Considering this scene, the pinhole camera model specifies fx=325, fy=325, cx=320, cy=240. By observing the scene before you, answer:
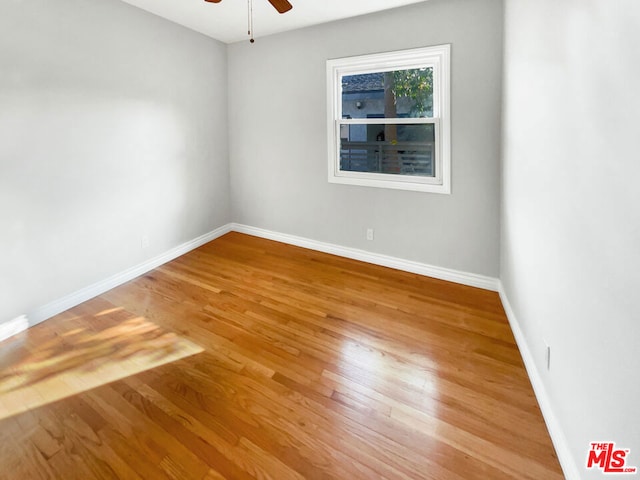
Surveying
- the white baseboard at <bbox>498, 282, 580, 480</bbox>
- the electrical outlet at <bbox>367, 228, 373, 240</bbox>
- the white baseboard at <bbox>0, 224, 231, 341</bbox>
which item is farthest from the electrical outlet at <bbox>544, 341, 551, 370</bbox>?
the white baseboard at <bbox>0, 224, 231, 341</bbox>

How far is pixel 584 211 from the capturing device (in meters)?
1.21

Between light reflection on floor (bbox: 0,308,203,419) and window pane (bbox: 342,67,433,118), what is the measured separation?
112 inches

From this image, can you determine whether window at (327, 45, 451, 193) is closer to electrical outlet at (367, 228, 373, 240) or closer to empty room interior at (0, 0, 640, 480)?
empty room interior at (0, 0, 640, 480)

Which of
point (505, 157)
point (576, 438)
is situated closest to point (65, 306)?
point (576, 438)

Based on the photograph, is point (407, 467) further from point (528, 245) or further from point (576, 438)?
point (528, 245)

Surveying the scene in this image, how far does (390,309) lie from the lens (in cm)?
273

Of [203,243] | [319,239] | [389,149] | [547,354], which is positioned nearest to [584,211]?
[547,354]

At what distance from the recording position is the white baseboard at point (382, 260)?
3.09 m

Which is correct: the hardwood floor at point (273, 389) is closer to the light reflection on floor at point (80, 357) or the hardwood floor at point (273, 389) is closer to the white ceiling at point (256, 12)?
the light reflection on floor at point (80, 357)

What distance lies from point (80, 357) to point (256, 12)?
3352 mm

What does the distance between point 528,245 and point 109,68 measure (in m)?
3.63

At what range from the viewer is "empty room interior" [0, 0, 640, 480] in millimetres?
1296

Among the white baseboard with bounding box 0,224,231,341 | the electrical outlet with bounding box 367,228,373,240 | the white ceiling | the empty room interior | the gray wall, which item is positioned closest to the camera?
the empty room interior

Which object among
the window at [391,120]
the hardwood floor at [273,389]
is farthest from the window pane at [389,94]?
the hardwood floor at [273,389]
